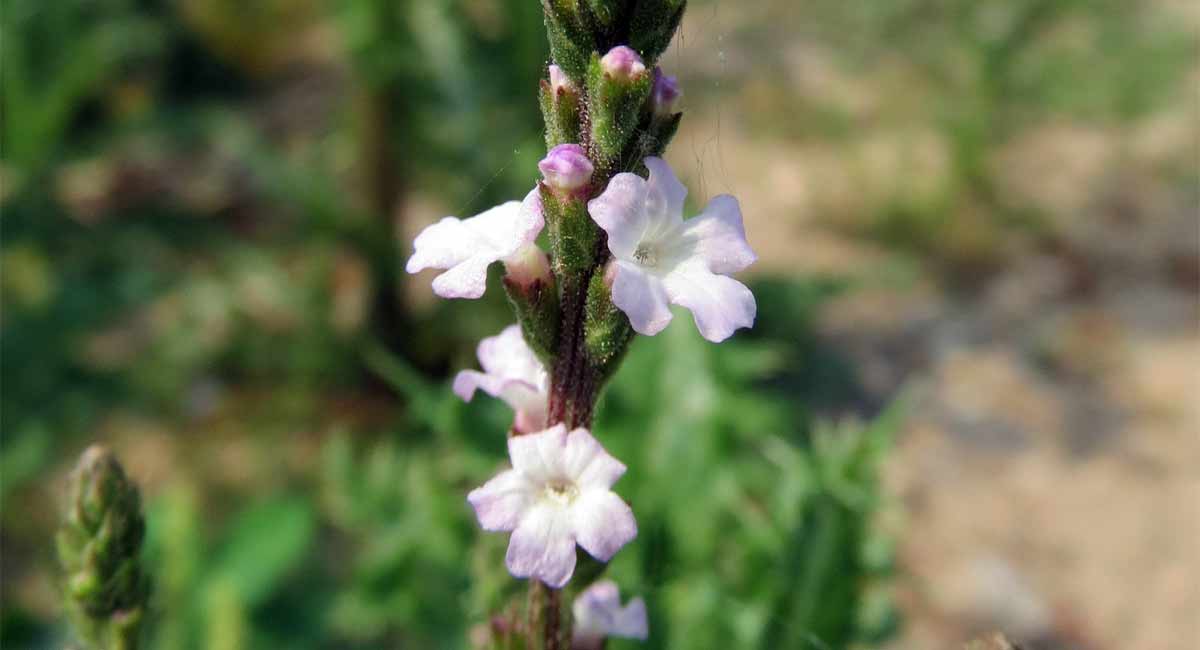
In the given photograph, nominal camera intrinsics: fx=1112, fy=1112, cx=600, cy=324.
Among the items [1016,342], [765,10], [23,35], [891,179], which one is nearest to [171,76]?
[23,35]

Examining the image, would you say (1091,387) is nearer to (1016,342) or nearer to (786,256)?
(1016,342)

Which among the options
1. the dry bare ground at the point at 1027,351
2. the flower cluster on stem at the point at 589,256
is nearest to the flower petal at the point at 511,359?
the flower cluster on stem at the point at 589,256

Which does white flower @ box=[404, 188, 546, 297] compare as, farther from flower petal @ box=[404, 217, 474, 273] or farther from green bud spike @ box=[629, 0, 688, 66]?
green bud spike @ box=[629, 0, 688, 66]

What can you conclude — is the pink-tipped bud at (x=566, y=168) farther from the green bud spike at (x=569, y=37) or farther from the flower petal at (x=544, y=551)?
the flower petal at (x=544, y=551)

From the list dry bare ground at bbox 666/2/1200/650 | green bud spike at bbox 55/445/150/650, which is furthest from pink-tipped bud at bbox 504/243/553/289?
dry bare ground at bbox 666/2/1200/650

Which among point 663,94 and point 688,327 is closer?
point 663,94

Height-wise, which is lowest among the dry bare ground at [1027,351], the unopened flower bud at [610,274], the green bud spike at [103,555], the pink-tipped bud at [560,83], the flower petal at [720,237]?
the dry bare ground at [1027,351]

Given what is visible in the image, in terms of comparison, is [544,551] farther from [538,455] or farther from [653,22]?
[653,22]

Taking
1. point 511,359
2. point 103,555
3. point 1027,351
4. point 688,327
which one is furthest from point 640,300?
point 1027,351
